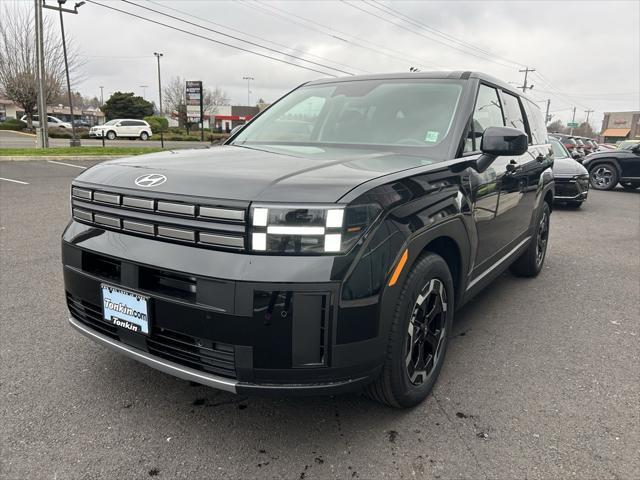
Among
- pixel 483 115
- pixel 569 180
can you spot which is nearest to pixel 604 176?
pixel 569 180

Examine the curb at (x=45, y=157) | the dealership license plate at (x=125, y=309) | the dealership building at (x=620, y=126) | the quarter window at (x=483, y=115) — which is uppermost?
the dealership building at (x=620, y=126)

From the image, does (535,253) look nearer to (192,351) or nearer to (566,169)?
(192,351)

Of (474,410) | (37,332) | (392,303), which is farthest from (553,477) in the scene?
(37,332)

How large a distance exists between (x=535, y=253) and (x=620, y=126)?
375 feet

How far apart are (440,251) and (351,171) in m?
0.78

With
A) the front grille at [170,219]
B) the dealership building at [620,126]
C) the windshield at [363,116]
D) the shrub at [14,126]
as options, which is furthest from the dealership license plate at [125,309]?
the dealership building at [620,126]

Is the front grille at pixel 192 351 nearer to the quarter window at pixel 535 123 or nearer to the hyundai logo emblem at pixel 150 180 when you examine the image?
the hyundai logo emblem at pixel 150 180

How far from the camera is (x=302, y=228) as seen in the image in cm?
194

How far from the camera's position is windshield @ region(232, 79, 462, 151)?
123 inches

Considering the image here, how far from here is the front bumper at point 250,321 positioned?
193 cm

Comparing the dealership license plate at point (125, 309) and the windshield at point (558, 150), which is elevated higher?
the windshield at point (558, 150)

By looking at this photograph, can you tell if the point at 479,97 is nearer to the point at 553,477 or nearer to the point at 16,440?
the point at 553,477

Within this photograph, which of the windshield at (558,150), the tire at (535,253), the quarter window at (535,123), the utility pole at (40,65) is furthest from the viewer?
the utility pole at (40,65)

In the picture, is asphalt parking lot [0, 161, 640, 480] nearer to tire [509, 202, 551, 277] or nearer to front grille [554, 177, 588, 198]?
tire [509, 202, 551, 277]
